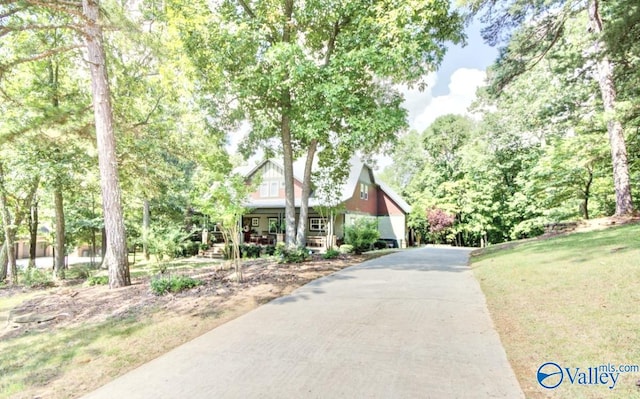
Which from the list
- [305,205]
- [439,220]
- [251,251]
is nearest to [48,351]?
Answer: [305,205]

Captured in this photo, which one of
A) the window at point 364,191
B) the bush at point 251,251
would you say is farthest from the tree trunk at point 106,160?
the window at point 364,191

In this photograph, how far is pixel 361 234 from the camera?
15.6 meters

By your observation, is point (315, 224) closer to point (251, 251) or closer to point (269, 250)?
point (269, 250)

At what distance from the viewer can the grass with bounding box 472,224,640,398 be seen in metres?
3.35

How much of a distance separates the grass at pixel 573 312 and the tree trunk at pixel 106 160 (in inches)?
322

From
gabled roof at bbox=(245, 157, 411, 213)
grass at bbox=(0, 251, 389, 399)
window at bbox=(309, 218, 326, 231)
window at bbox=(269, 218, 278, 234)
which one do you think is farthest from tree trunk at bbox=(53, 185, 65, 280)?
window at bbox=(309, 218, 326, 231)

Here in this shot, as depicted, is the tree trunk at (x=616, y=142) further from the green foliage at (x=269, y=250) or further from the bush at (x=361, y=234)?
the green foliage at (x=269, y=250)

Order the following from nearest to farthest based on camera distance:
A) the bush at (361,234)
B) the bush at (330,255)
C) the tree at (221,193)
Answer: the tree at (221,193) → the bush at (330,255) → the bush at (361,234)

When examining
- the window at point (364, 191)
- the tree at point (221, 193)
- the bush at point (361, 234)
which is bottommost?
the bush at point (361, 234)

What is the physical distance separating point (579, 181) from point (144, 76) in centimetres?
2091

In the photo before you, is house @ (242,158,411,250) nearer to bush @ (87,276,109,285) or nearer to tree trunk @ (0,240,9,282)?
tree trunk @ (0,240,9,282)

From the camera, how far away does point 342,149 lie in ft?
48.3

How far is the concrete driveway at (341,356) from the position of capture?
10.3 feet

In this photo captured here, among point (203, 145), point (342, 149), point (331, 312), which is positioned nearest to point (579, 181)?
point (342, 149)
